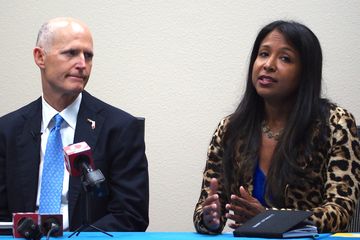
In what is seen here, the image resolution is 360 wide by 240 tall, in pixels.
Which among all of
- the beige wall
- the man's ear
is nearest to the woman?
the man's ear

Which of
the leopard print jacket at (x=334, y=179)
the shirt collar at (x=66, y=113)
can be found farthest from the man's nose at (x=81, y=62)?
the leopard print jacket at (x=334, y=179)

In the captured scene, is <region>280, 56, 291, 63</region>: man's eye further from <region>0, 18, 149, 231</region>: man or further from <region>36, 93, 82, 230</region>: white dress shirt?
<region>36, 93, 82, 230</region>: white dress shirt

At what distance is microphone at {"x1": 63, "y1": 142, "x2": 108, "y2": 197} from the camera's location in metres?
2.06

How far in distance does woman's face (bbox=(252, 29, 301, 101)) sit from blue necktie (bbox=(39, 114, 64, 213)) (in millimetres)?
868

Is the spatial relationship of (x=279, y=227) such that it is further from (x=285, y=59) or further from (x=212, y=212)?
(x=285, y=59)

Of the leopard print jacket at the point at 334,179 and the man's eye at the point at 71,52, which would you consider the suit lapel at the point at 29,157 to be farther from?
the leopard print jacket at the point at 334,179

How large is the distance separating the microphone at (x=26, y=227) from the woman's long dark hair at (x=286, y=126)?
3.06 ft

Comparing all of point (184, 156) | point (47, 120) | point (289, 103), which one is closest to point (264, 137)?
point (289, 103)

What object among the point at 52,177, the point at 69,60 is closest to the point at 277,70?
the point at 69,60

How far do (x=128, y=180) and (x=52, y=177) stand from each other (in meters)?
0.32

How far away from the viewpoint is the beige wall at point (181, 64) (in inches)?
156

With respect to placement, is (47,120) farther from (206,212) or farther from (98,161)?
(206,212)

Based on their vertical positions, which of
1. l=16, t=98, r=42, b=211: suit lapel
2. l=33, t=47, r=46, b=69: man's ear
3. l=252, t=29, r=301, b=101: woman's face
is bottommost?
l=16, t=98, r=42, b=211: suit lapel

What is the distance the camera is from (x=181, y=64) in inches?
160
